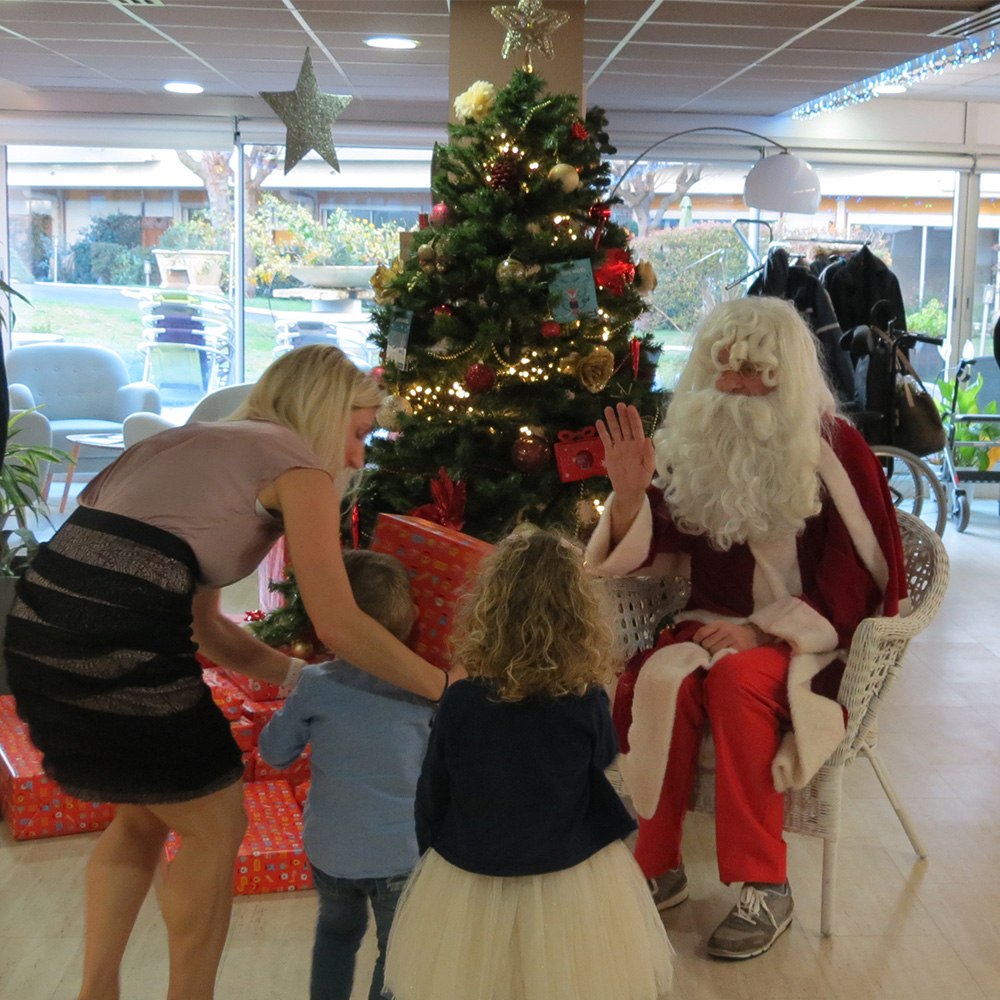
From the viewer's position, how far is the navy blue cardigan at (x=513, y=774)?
1605mm

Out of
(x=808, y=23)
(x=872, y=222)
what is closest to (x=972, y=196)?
(x=872, y=222)

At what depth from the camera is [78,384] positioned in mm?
7371

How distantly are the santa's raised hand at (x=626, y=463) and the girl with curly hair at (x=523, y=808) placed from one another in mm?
719

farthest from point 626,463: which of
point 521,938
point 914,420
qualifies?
point 914,420

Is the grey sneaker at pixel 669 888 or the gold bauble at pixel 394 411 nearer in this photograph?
the grey sneaker at pixel 669 888

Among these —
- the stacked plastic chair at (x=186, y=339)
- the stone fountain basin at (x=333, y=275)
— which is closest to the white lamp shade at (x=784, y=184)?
the stone fountain basin at (x=333, y=275)

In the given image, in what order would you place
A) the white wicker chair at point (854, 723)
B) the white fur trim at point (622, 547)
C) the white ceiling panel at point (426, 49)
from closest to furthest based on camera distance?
the white wicker chair at point (854, 723) < the white fur trim at point (622, 547) < the white ceiling panel at point (426, 49)

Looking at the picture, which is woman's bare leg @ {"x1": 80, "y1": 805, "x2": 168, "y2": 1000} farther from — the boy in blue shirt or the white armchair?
the white armchair

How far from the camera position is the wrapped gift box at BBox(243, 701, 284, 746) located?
9.39ft

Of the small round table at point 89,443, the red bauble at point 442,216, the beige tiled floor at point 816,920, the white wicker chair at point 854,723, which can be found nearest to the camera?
the beige tiled floor at point 816,920

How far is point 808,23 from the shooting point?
472 cm

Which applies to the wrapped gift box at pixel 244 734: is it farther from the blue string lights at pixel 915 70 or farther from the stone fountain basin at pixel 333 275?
the stone fountain basin at pixel 333 275

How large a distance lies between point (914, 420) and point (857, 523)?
341 centimetres

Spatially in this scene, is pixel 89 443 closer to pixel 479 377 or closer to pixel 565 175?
pixel 479 377
